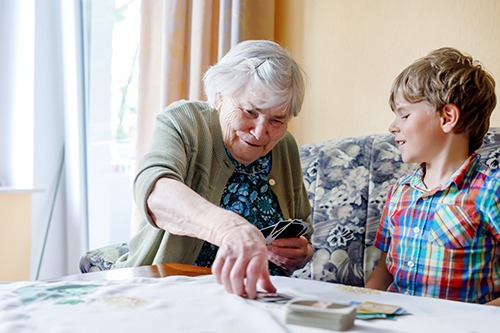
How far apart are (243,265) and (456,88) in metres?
0.87

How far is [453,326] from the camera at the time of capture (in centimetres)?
95

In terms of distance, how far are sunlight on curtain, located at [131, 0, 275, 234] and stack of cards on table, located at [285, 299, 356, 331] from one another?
1.68 metres

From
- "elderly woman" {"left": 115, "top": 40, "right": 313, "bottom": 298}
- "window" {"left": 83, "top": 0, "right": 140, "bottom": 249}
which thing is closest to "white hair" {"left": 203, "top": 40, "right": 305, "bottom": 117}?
"elderly woman" {"left": 115, "top": 40, "right": 313, "bottom": 298}

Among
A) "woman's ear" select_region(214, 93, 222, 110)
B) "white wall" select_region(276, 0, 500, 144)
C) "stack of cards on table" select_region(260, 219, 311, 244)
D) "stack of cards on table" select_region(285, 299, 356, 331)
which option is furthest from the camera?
"white wall" select_region(276, 0, 500, 144)

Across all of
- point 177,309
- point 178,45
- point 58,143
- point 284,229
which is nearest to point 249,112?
point 284,229

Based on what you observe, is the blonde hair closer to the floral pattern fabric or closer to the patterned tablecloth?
the floral pattern fabric

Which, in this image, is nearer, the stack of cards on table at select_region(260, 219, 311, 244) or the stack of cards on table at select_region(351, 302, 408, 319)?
the stack of cards on table at select_region(351, 302, 408, 319)

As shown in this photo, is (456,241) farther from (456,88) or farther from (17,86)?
(17,86)

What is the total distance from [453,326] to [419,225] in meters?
0.75

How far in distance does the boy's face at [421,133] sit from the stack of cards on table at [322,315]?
33.1 inches

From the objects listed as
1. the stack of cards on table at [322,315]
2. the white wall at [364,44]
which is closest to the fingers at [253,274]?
the stack of cards on table at [322,315]

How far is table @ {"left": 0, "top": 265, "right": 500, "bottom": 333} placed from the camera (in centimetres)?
90

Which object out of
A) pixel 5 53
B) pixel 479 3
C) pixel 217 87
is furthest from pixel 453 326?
pixel 5 53

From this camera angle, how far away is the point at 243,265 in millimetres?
1090
